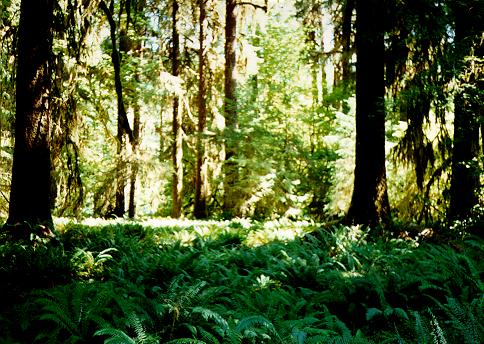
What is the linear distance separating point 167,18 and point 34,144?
12.1 m

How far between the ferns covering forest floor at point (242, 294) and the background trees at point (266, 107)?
6.30 feet

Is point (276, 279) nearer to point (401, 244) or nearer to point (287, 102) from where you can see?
point (401, 244)

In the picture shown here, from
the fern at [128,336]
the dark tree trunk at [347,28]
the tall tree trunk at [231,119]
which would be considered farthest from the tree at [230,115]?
the fern at [128,336]

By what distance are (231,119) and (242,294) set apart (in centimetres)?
1060

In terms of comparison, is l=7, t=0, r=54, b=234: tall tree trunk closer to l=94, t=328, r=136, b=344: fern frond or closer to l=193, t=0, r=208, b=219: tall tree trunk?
l=94, t=328, r=136, b=344: fern frond

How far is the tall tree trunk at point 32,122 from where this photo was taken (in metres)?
7.22

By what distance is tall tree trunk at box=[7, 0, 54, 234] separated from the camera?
7.22 metres

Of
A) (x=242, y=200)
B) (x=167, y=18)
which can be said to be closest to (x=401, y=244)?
(x=242, y=200)

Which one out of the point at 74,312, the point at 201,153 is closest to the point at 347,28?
the point at 74,312

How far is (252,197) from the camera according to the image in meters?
14.8

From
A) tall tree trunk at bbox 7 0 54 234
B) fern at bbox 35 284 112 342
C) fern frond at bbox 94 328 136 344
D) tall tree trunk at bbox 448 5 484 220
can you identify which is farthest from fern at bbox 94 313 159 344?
tall tree trunk at bbox 448 5 484 220

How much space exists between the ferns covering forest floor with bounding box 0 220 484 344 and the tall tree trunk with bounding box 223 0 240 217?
6.46 metres

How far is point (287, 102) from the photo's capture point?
61.1 ft

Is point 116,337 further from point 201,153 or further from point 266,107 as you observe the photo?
point 201,153
